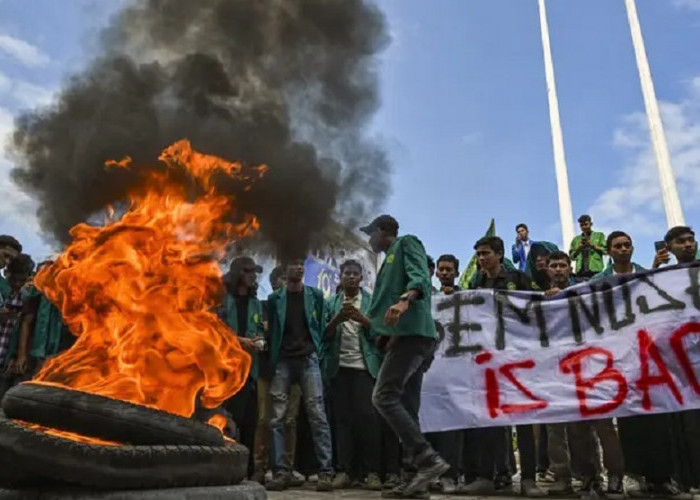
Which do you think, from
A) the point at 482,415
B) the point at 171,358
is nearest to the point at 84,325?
the point at 171,358

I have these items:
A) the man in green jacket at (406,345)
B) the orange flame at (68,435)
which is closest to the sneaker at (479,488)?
the man in green jacket at (406,345)

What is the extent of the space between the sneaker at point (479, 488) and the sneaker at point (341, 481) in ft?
3.88

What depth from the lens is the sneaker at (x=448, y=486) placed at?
6156mm

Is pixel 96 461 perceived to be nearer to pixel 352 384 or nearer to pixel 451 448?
pixel 352 384

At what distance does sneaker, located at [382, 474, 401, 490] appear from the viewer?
6.57m

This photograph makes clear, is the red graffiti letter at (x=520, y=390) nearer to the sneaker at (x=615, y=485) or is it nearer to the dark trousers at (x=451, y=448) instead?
the dark trousers at (x=451, y=448)

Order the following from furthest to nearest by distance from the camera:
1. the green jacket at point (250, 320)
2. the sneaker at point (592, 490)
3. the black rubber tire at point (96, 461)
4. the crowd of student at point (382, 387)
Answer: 1. the green jacket at point (250, 320)
2. the crowd of student at point (382, 387)
3. the sneaker at point (592, 490)
4. the black rubber tire at point (96, 461)

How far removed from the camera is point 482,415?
644 cm

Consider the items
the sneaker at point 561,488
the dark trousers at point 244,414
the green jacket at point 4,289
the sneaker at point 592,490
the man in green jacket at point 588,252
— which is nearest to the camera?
the sneaker at point 592,490

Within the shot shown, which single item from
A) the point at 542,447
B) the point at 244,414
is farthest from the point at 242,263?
the point at 542,447

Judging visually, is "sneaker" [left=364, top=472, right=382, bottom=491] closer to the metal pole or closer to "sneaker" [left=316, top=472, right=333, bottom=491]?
"sneaker" [left=316, top=472, right=333, bottom=491]

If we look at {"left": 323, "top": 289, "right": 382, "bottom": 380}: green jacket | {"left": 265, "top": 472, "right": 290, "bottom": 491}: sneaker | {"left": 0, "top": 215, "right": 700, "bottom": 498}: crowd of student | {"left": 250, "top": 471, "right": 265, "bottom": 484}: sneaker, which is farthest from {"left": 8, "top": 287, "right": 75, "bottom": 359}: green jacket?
{"left": 323, "top": 289, "right": 382, "bottom": 380}: green jacket

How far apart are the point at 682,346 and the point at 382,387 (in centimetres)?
294

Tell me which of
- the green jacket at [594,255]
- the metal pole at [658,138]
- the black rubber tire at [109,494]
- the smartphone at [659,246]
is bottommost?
the black rubber tire at [109,494]
